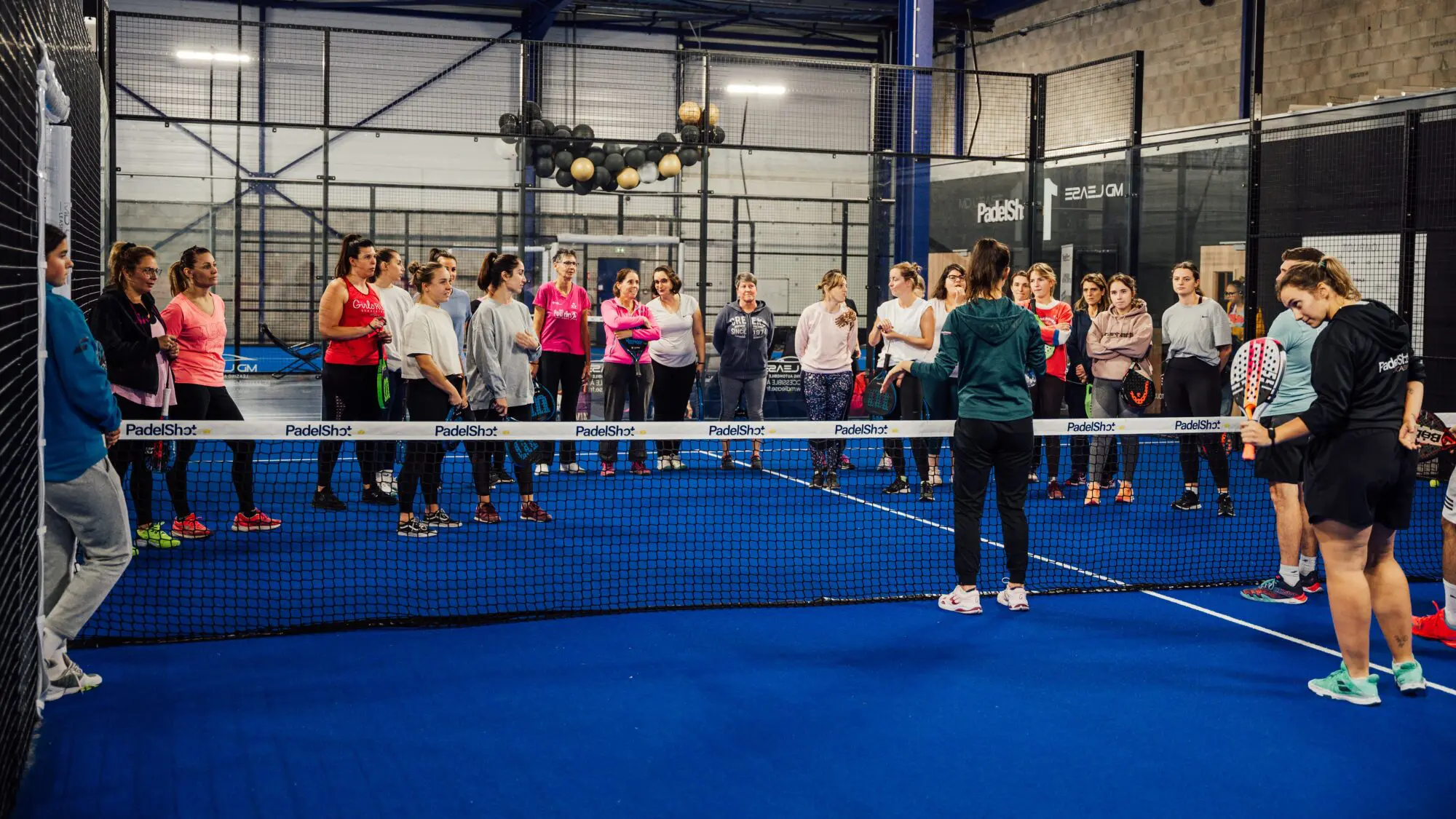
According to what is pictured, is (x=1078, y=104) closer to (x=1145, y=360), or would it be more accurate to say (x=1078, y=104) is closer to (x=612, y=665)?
(x=1145, y=360)

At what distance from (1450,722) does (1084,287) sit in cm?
550

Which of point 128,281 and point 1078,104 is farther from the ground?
point 1078,104

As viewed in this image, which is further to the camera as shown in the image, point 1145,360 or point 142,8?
point 142,8

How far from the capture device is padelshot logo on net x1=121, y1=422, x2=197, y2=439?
5344 mm

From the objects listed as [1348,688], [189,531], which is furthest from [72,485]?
[1348,688]

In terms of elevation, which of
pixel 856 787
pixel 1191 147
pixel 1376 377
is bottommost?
pixel 856 787

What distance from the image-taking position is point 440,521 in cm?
776

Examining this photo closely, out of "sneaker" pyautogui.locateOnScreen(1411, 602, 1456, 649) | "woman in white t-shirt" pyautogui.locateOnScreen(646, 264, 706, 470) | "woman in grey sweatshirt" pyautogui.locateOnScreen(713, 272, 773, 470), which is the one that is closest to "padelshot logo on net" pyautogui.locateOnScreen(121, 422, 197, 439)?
"sneaker" pyautogui.locateOnScreen(1411, 602, 1456, 649)

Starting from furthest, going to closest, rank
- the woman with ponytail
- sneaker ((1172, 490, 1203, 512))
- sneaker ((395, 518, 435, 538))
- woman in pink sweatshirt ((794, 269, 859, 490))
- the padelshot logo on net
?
woman in pink sweatshirt ((794, 269, 859, 490)), sneaker ((1172, 490, 1203, 512)), sneaker ((395, 518, 435, 538)), the woman with ponytail, the padelshot logo on net

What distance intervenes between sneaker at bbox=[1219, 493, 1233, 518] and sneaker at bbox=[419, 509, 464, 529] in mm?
4957

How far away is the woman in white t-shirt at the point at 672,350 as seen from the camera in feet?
34.6

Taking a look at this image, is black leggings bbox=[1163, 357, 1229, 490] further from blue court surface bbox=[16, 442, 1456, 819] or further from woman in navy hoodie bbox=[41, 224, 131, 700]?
woman in navy hoodie bbox=[41, 224, 131, 700]

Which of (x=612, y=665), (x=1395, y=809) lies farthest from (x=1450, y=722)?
(x=612, y=665)

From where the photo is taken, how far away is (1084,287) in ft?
31.3
